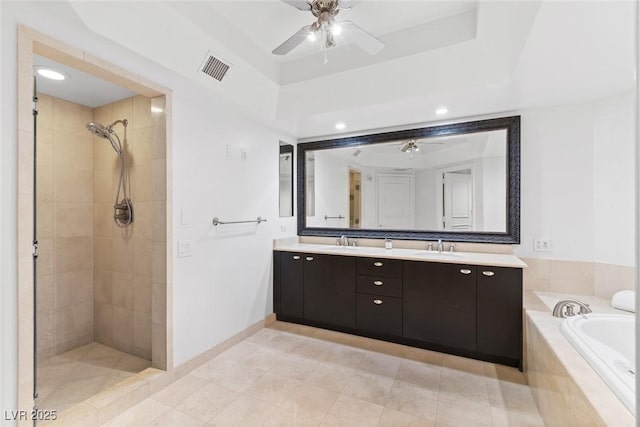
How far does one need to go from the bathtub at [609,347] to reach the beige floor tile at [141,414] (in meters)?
2.33

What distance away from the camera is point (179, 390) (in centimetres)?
204

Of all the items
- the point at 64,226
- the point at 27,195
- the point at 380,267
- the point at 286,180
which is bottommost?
the point at 380,267

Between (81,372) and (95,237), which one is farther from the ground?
(95,237)

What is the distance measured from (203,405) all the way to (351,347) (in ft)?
4.39

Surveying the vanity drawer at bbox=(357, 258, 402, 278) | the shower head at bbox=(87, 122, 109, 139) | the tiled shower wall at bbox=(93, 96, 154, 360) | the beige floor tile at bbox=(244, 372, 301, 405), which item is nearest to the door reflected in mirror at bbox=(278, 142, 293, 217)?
the vanity drawer at bbox=(357, 258, 402, 278)

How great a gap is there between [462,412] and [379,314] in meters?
1.04

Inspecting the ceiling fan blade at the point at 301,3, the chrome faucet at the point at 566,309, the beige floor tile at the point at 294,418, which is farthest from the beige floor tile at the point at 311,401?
the ceiling fan blade at the point at 301,3

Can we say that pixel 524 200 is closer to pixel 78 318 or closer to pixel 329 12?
pixel 329 12

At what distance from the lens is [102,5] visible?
1.55 metres

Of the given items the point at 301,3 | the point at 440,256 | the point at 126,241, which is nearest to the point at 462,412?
the point at 440,256

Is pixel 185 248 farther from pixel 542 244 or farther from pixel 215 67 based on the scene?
pixel 542 244

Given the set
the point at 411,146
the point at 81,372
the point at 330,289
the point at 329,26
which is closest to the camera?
the point at 329,26

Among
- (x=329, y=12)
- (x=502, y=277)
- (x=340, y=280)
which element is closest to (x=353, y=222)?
(x=340, y=280)

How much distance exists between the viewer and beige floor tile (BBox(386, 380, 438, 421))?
184 centimetres
